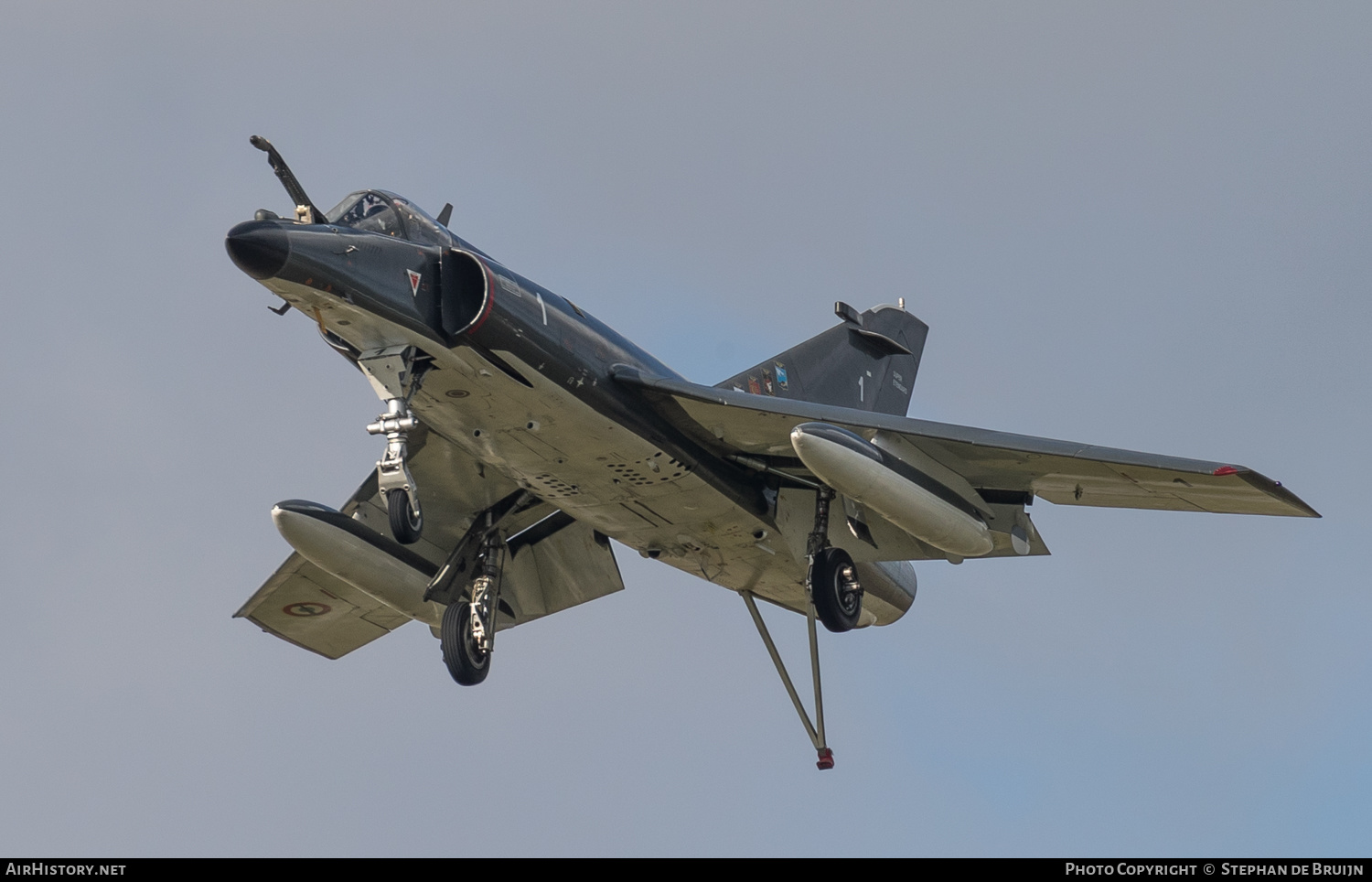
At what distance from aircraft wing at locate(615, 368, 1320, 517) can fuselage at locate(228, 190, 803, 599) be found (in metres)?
0.39

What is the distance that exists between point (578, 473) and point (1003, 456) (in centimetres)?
494

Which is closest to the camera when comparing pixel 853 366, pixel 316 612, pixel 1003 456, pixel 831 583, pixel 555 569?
pixel 1003 456

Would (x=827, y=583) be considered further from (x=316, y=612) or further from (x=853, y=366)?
(x=316, y=612)

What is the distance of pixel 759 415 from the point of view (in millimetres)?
20453

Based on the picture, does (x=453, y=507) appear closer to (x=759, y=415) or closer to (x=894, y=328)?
(x=759, y=415)

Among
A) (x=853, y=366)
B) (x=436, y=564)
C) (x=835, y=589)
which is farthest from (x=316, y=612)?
(x=853, y=366)

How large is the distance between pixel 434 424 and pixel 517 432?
941 millimetres

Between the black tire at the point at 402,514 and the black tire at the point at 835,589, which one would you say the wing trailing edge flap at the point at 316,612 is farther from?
the black tire at the point at 835,589

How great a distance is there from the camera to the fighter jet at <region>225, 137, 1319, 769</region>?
18391mm

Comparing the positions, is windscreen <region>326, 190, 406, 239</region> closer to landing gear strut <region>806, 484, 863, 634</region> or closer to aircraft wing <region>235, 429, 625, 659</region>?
aircraft wing <region>235, 429, 625, 659</region>

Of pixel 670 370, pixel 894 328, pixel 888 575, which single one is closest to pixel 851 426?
pixel 670 370

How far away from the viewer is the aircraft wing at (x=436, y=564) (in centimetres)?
2248

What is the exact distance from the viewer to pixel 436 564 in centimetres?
2319

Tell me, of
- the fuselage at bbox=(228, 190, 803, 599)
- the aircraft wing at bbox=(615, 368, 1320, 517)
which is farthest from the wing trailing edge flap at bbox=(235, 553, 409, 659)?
the aircraft wing at bbox=(615, 368, 1320, 517)
